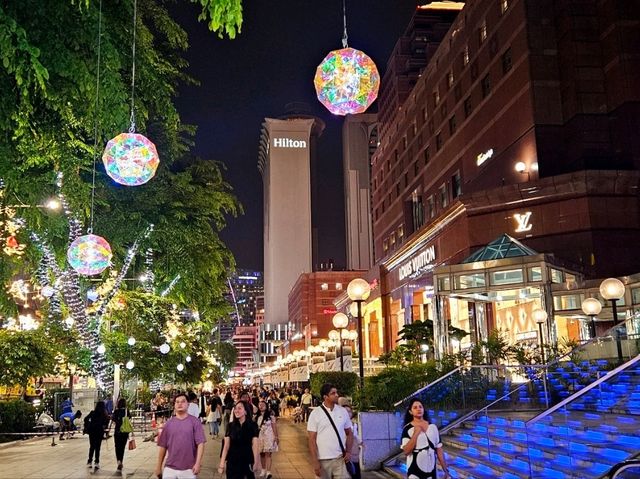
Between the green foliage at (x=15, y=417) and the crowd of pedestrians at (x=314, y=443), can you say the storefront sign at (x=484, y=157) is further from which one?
the crowd of pedestrians at (x=314, y=443)

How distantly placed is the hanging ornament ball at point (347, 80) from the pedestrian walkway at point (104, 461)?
27.0 ft

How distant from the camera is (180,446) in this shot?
7020 millimetres

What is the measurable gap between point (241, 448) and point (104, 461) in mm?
9999

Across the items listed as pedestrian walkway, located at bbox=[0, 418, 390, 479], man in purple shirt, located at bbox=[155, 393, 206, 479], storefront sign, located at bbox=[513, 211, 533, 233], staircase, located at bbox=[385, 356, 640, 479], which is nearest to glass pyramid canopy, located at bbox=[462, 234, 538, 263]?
storefront sign, located at bbox=[513, 211, 533, 233]

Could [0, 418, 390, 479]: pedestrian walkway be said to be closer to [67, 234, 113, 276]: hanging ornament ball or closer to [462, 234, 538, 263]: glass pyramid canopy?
[67, 234, 113, 276]: hanging ornament ball

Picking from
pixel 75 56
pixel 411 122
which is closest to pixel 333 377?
pixel 75 56

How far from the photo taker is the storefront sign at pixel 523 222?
1363 inches

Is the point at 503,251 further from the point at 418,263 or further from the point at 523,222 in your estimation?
the point at 418,263

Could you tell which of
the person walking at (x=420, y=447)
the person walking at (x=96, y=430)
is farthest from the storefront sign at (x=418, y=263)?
the person walking at (x=420, y=447)

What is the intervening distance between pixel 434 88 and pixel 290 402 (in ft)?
91.2

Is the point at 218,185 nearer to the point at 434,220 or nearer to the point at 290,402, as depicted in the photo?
the point at 434,220

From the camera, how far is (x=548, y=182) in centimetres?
3331

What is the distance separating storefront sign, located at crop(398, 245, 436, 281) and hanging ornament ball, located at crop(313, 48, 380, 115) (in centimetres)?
3489

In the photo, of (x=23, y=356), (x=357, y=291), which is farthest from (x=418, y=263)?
(x=357, y=291)
